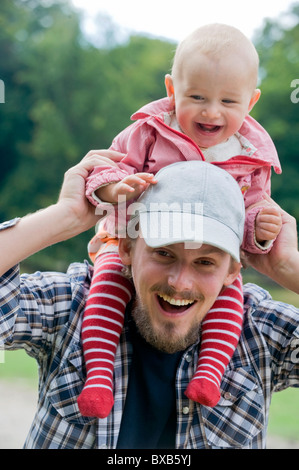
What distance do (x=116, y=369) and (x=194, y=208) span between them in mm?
644

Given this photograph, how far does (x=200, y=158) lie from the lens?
6.95 feet

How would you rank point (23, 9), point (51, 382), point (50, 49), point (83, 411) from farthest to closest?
point (23, 9)
point (50, 49)
point (51, 382)
point (83, 411)

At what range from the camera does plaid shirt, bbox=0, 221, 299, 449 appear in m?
2.08

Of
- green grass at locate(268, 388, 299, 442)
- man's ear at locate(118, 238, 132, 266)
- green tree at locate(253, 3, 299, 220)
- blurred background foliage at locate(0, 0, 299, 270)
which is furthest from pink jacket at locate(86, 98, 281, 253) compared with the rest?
green tree at locate(253, 3, 299, 220)

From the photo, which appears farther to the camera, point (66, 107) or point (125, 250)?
point (66, 107)

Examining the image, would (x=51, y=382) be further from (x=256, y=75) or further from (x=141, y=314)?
(x=256, y=75)

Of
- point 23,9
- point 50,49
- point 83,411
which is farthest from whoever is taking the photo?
point 23,9

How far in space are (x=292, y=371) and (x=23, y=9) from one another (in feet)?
113

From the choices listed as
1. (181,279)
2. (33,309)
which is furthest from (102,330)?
(181,279)

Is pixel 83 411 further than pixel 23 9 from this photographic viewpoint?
No

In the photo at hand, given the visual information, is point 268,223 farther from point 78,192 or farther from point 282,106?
point 282,106

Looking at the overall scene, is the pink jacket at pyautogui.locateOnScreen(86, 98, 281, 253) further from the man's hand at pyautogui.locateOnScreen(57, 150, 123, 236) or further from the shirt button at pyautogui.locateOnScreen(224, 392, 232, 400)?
the shirt button at pyautogui.locateOnScreen(224, 392, 232, 400)

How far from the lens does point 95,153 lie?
2236 millimetres
